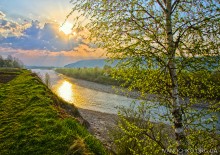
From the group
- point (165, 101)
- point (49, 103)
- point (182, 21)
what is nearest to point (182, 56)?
point (182, 21)

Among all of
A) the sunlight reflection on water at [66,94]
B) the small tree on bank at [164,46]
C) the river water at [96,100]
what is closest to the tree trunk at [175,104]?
the small tree on bank at [164,46]

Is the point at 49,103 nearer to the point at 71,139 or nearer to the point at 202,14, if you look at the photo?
the point at 71,139

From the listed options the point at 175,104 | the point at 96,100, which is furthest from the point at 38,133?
the point at 96,100

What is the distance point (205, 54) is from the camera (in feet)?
16.6

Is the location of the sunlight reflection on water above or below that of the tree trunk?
below

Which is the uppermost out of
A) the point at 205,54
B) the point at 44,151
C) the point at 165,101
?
the point at 205,54

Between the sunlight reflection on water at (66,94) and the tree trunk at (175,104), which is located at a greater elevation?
the tree trunk at (175,104)

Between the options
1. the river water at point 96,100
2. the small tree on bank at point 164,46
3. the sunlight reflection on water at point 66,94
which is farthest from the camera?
the sunlight reflection on water at point 66,94

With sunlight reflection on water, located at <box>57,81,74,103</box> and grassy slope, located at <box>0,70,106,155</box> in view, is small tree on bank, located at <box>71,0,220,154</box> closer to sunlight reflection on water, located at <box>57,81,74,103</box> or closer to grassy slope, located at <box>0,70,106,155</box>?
grassy slope, located at <box>0,70,106,155</box>

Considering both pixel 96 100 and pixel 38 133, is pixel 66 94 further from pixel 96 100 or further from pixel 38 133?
pixel 38 133

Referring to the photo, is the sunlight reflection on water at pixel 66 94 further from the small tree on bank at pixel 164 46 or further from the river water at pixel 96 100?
the small tree on bank at pixel 164 46

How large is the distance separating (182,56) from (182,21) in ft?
2.86

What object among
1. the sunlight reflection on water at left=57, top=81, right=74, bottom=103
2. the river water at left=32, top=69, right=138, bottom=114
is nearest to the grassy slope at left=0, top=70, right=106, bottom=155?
the river water at left=32, top=69, right=138, bottom=114

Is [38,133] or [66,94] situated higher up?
[38,133]
